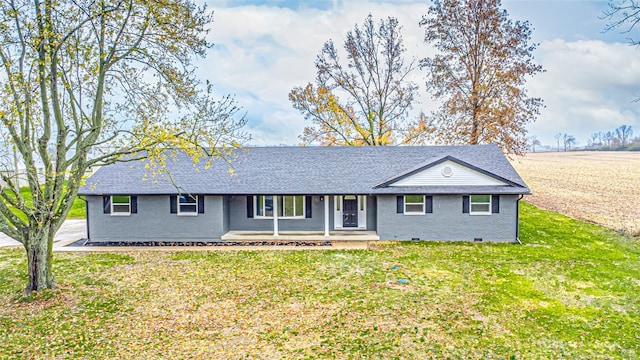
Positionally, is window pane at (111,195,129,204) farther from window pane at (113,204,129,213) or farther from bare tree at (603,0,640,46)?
bare tree at (603,0,640,46)

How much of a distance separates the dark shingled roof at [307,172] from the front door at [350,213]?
4.07 ft

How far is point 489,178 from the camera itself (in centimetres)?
1592

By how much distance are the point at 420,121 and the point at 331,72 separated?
738 centimetres

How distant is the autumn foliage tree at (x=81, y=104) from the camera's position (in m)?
9.45

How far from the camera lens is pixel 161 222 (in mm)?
16656

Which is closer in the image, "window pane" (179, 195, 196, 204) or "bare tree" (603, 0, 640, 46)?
"bare tree" (603, 0, 640, 46)

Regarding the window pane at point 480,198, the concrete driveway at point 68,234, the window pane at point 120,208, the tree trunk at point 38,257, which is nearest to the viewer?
the tree trunk at point 38,257

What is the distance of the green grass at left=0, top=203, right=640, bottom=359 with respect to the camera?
24.5 ft

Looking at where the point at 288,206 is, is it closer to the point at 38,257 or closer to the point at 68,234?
the point at 38,257

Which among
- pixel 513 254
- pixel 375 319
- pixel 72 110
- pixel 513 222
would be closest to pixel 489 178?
pixel 513 222

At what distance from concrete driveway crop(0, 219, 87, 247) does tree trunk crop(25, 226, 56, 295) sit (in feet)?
25.9

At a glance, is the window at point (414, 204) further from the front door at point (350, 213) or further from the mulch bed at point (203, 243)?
the mulch bed at point (203, 243)

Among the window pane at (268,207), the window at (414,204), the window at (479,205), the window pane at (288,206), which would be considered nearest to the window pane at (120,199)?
the window pane at (268,207)

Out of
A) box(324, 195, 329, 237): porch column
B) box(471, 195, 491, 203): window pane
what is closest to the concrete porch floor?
box(324, 195, 329, 237): porch column
